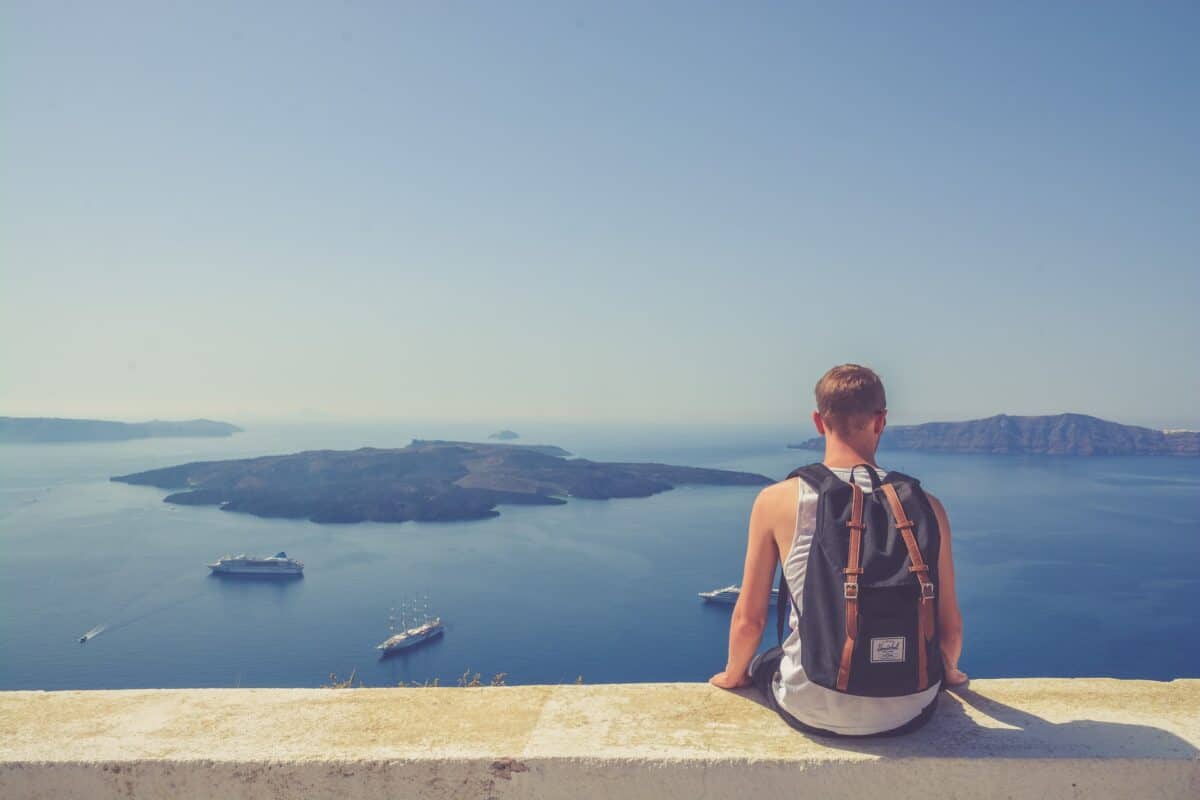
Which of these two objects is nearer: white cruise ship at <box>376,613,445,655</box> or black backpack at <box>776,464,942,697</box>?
black backpack at <box>776,464,942,697</box>

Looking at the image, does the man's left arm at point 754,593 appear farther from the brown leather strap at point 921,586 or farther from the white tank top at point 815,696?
the brown leather strap at point 921,586

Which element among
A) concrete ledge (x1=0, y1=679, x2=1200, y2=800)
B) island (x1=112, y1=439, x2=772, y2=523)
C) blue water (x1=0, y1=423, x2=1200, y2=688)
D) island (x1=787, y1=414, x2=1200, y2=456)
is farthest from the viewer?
island (x1=787, y1=414, x2=1200, y2=456)

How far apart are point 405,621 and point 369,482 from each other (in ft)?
143

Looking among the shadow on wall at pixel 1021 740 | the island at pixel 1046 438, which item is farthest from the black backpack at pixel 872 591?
the island at pixel 1046 438

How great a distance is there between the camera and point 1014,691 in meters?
1.82

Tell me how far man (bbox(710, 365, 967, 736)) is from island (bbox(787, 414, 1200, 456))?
355 feet

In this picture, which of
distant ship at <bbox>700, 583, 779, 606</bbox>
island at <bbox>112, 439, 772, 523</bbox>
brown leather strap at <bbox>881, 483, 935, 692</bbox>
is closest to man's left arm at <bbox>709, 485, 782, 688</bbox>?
brown leather strap at <bbox>881, 483, 935, 692</bbox>

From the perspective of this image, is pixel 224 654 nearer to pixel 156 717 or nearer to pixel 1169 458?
pixel 156 717

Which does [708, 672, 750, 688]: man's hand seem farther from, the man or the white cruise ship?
the white cruise ship

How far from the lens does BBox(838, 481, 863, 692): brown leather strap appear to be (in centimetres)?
141

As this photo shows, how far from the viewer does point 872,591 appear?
1.40 m

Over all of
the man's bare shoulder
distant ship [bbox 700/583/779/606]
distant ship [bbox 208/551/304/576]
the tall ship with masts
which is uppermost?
the man's bare shoulder

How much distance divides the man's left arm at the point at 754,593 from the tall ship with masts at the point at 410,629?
105ft

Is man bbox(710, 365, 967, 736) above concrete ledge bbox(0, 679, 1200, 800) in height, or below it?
above
